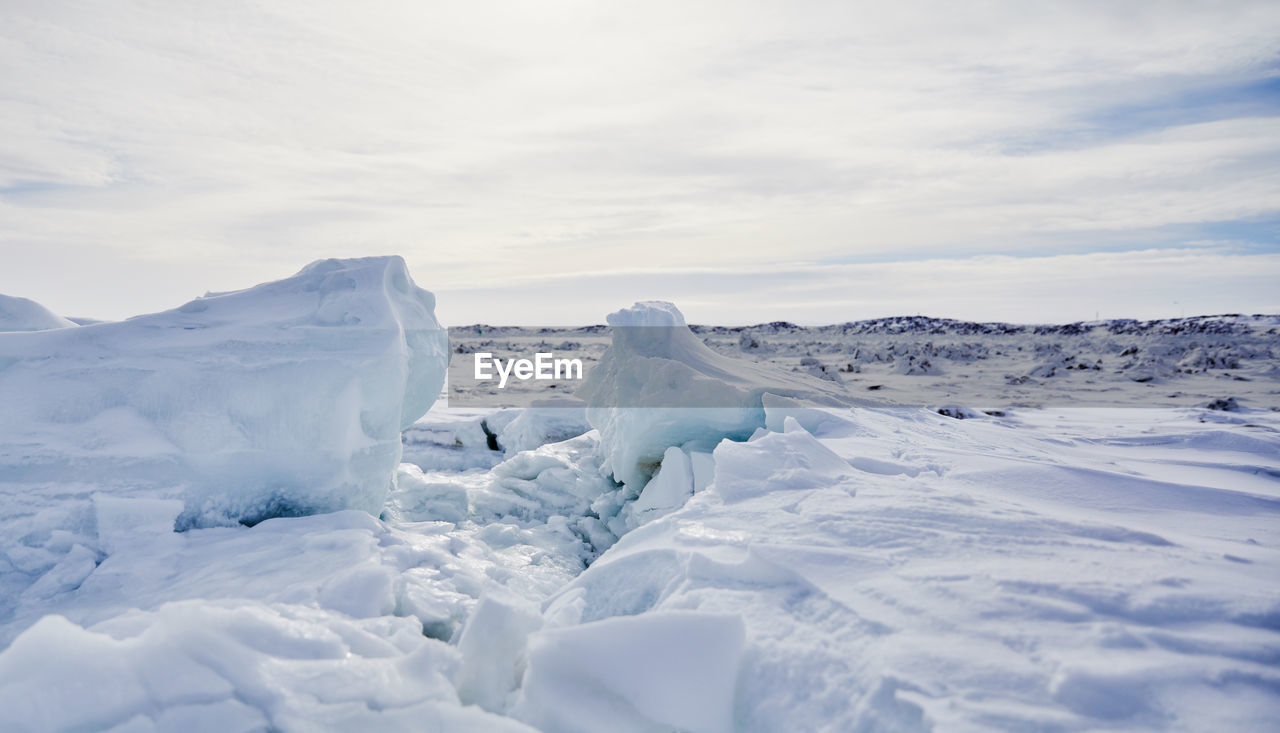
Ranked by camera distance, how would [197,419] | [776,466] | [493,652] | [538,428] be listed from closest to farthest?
[493,652] → [776,466] → [197,419] → [538,428]

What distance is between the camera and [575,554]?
4.17m

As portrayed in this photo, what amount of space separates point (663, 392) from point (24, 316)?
4284 millimetres

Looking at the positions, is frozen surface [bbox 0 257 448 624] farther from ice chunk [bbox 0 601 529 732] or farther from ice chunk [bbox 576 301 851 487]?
ice chunk [bbox 576 301 851 487]

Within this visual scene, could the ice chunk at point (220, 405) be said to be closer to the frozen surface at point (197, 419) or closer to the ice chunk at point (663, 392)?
the frozen surface at point (197, 419)

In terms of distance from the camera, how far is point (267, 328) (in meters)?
3.75

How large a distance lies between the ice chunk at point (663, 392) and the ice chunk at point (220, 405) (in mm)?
1758

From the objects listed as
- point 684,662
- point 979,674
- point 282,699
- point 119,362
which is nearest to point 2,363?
point 119,362

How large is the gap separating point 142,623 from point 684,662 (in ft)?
6.00

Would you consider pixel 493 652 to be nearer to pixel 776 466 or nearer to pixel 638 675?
pixel 638 675

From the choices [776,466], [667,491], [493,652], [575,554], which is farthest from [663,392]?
[493,652]

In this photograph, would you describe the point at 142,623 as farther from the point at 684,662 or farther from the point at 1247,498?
the point at 1247,498

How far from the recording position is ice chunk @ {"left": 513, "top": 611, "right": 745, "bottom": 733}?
1.59 m

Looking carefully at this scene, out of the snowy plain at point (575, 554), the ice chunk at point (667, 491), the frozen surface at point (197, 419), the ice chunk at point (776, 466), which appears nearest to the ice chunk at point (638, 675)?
the snowy plain at point (575, 554)

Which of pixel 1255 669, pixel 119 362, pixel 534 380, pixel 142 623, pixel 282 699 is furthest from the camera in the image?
pixel 534 380
